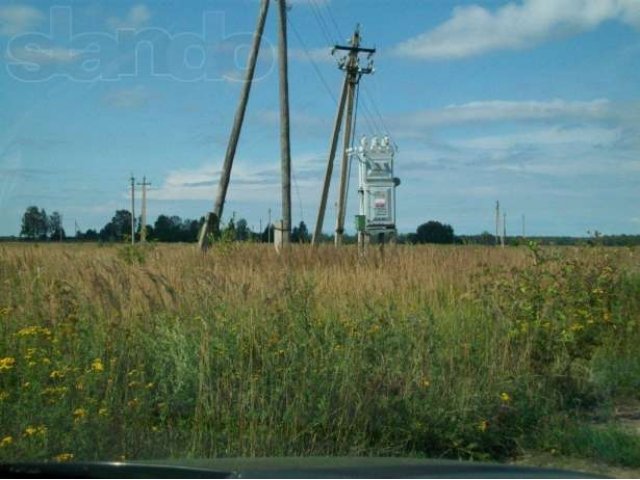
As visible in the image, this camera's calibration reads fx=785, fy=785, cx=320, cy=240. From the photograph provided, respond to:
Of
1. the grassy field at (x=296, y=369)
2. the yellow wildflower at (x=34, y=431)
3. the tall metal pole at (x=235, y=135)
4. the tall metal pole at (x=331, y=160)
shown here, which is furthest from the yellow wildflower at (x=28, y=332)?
the tall metal pole at (x=331, y=160)

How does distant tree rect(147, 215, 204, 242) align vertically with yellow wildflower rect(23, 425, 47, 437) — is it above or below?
above

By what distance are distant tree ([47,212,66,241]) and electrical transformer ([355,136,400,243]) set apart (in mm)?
7795

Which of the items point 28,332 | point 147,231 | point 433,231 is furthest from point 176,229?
point 28,332

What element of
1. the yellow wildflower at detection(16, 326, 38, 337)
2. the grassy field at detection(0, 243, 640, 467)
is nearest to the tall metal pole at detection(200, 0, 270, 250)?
the grassy field at detection(0, 243, 640, 467)

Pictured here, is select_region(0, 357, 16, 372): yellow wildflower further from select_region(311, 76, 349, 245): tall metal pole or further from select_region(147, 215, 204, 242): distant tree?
select_region(311, 76, 349, 245): tall metal pole

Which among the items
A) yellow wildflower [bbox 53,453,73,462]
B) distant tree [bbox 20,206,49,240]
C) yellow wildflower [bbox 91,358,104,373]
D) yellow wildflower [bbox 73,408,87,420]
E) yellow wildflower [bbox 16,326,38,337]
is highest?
distant tree [bbox 20,206,49,240]

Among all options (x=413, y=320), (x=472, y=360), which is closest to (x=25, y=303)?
(x=413, y=320)

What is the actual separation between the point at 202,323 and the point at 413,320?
2.28 meters

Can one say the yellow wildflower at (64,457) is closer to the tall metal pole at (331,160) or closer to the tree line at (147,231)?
the tree line at (147,231)

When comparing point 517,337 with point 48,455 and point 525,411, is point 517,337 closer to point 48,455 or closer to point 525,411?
point 525,411

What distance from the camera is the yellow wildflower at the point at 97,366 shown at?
6.19 m

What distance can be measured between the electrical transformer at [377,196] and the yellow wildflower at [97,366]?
14.8 metres

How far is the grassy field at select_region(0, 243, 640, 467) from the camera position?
238 inches

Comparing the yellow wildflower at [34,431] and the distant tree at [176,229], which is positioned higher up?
the distant tree at [176,229]
